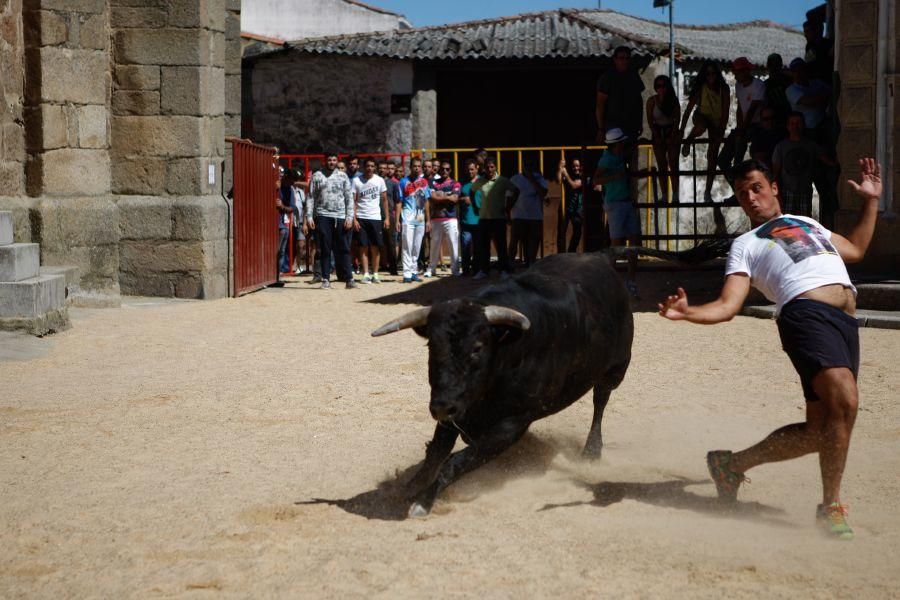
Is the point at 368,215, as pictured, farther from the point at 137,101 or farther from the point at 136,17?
the point at 136,17

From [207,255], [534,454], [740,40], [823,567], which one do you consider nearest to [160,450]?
[534,454]

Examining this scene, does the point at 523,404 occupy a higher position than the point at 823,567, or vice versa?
the point at 523,404

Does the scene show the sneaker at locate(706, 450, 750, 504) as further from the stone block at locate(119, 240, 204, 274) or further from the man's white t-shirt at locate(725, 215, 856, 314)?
the stone block at locate(119, 240, 204, 274)

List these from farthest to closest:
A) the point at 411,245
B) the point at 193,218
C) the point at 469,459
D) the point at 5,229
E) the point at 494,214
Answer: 1. the point at 411,245
2. the point at 494,214
3. the point at 193,218
4. the point at 5,229
5. the point at 469,459

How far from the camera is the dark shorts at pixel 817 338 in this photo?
472 centimetres

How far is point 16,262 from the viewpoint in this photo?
10.5 meters

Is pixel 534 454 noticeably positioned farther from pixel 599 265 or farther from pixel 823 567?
pixel 823 567

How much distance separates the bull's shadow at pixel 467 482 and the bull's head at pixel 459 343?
57 cm

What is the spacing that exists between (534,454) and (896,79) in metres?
7.77

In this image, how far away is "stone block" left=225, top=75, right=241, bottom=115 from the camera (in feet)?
56.5

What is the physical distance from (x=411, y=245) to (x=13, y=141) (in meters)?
7.02

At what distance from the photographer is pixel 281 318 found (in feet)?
42.4

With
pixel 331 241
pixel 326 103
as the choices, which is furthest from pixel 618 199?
pixel 326 103

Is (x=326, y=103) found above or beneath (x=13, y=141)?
above
